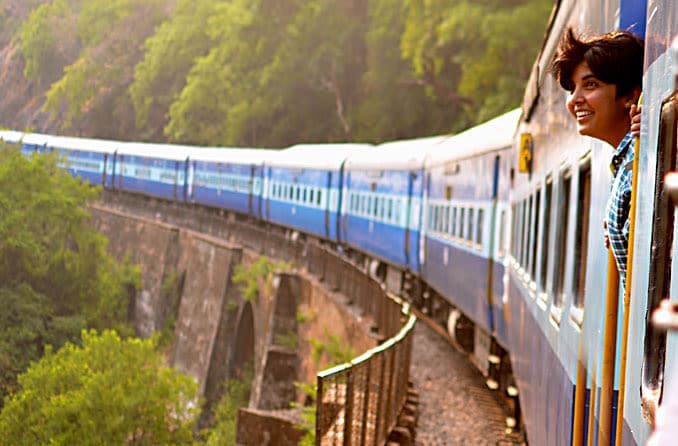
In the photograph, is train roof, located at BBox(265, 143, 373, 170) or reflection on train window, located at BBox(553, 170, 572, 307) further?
train roof, located at BBox(265, 143, 373, 170)

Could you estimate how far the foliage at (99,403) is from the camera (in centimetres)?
2320

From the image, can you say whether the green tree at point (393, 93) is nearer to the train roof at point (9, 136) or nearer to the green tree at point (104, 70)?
the green tree at point (104, 70)

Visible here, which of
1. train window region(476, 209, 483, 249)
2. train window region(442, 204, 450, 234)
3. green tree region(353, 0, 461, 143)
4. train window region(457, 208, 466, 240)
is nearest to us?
train window region(476, 209, 483, 249)

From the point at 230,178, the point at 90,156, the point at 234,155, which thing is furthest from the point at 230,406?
the point at 90,156

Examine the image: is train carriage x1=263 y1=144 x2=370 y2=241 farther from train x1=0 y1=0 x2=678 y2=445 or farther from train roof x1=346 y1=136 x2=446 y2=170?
train roof x1=346 y1=136 x2=446 y2=170

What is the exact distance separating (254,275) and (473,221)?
52.2 ft

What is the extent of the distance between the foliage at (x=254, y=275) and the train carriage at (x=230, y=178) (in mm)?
5850

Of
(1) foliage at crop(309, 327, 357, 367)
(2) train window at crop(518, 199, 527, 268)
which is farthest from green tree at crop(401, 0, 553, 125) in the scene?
(2) train window at crop(518, 199, 527, 268)

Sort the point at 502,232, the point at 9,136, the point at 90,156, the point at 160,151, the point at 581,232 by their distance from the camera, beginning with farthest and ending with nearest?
1. the point at 90,156
2. the point at 160,151
3. the point at 9,136
4. the point at 502,232
5. the point at 581,232

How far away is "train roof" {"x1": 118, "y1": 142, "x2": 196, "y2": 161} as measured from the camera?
4416 centimetres

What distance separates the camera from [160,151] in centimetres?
4631

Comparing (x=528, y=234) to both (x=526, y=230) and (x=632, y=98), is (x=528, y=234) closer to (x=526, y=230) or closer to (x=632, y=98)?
(x=526, y=230)

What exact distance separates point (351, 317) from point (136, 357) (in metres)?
9.44

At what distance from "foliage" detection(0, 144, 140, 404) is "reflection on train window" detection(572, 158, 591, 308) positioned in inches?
1278
